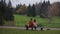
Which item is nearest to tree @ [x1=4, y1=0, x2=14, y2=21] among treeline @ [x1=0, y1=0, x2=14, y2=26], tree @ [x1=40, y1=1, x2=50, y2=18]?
treeline @ [x1=0, y1=0, x2=14, y2=26]

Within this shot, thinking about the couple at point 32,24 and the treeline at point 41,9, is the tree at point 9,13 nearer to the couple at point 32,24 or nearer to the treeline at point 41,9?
the treeline at point 41,9

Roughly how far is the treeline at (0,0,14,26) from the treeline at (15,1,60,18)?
0.07 m

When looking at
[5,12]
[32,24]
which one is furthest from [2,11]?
[32,24]

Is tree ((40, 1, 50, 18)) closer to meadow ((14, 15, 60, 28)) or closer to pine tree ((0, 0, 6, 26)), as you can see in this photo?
meadow ((14, 15, 60, 28))

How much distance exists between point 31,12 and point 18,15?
5.2 inches

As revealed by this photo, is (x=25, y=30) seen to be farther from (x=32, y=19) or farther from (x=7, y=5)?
(x=7, y=5)

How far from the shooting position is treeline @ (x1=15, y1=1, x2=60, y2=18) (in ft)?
6.41

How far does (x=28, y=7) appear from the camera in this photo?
6.42 ft

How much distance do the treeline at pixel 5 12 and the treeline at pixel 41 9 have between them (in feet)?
0.23

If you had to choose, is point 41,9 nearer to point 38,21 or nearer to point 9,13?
point 38,21

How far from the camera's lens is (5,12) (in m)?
1.95

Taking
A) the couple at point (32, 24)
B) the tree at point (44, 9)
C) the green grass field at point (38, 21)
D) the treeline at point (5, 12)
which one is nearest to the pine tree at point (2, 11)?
the treeline at point (5, 12)

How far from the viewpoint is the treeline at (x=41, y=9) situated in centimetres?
195

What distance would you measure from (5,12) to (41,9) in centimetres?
36
